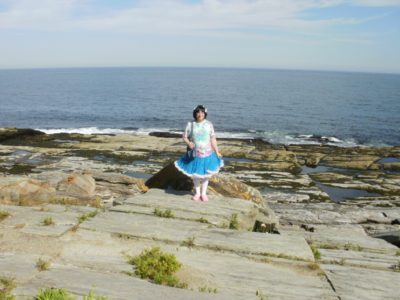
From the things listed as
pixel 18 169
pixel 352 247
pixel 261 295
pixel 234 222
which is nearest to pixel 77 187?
pixel 234 222

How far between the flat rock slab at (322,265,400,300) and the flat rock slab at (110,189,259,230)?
129 inches

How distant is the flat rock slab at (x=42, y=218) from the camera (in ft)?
29.4

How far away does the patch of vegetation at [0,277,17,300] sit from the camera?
18.7 ft

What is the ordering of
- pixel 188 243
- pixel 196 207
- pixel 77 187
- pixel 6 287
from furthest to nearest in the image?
pixel 77 187, pixel 196 207, pixel 188 243, pixel 6 287

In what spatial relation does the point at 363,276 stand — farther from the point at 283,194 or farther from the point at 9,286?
the point at 283,194

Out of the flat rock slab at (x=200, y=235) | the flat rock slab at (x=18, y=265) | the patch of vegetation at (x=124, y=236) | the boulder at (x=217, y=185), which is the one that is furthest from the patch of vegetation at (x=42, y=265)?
the boulder at (x=217, y=185)

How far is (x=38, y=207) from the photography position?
11195mm

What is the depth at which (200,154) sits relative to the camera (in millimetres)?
12547

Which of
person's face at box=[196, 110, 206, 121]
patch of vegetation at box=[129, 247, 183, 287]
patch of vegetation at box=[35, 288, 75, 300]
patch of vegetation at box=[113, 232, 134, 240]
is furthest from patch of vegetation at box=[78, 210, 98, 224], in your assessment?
person's face at box=[196, 110, 206, 121]

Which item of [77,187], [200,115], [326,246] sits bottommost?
[77,187]

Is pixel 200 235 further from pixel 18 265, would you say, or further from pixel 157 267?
pixel 18 265

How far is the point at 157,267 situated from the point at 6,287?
7.79 feet

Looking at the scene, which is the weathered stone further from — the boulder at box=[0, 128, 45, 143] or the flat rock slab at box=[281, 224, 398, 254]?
the boulder at box=[0, 128, 45, 143]

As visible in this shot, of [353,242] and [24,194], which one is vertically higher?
[24,194]
